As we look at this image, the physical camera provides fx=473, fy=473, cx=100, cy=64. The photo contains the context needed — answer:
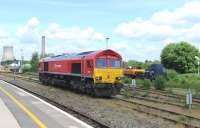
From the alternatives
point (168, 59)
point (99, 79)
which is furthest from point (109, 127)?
point (168, 59)

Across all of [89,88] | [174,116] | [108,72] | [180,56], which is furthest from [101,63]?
[180,56]

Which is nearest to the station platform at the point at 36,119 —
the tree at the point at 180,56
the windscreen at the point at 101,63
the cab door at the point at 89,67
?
the cab door at the point at 89,67

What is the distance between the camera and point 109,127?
47.1 feet

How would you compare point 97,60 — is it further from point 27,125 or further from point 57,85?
point 27,125

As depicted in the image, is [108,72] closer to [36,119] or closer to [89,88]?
[89,88]

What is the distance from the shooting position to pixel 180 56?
9456cm

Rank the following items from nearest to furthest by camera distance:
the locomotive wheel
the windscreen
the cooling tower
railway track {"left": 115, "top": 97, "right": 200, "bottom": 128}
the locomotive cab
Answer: railway track {"left": 115, "top": 97, "right": 200, "bottom": 128} < the locomotive cab < the locomotive wheel < the windscreen < the cooling tower

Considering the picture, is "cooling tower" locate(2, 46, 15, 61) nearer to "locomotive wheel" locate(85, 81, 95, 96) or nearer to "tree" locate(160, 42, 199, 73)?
"tree" locate(160, 42, 199, 73)

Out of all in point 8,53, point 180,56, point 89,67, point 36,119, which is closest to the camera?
point 36,119

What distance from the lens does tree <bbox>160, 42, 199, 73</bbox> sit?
305ft

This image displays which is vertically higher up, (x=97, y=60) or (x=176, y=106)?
(x=97, y=60)

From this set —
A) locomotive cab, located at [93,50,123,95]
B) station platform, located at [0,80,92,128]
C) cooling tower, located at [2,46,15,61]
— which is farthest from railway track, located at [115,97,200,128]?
cooling tower, located at [2,46,15,61]

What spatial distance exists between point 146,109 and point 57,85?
2197 cm

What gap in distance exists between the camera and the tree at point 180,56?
305 feet
